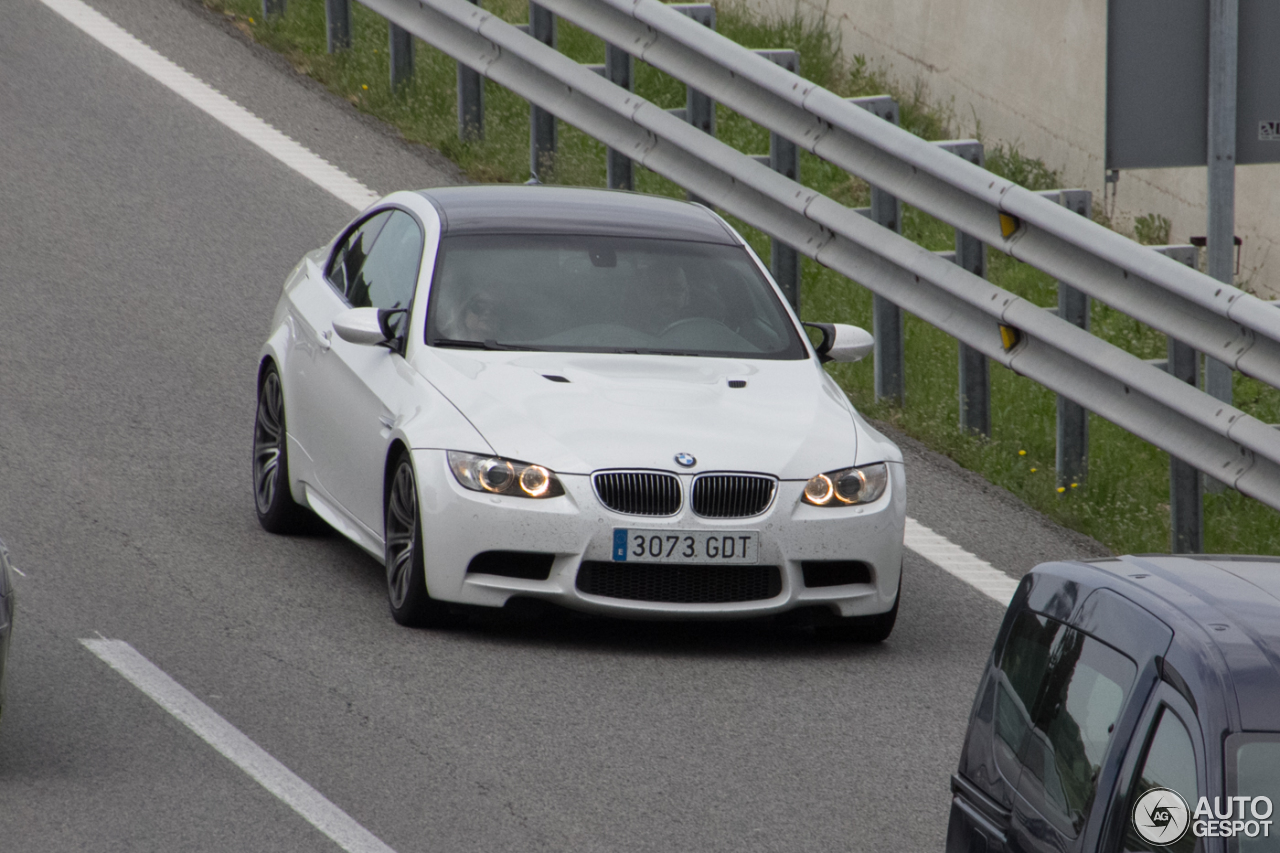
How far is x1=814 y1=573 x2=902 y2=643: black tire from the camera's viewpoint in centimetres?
876

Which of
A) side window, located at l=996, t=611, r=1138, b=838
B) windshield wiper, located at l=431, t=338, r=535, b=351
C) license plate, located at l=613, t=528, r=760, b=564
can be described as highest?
side window, located at l=996, t=611, r=1138, b=838

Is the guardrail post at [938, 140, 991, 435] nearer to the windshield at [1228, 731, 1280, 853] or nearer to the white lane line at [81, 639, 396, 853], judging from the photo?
the white lane line at [81, 639, 396, 853]

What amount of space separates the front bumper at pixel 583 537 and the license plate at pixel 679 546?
0.08 ft

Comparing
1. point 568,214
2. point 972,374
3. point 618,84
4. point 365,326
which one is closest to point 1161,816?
point 365,326

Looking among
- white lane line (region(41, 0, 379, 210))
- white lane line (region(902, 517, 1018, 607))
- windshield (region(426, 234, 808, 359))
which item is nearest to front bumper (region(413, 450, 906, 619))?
windshield (region(426, 234, 808, 359))

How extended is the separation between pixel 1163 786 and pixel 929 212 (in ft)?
24.1

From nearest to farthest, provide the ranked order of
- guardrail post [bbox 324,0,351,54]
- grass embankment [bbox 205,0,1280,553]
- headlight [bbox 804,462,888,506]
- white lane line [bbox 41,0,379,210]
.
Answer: headlight [bbox 804,462,888,506], grass embankment [bbox 205,0,1280,553], white lane line [bbox 41,0,379,210], guardrail post [bbox 324,0,351,54]

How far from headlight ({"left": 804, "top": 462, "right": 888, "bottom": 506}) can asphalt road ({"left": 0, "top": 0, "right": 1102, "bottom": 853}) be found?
570 millimetres

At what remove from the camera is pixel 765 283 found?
9789mm

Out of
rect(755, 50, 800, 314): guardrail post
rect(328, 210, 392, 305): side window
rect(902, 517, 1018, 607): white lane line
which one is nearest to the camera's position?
rect(902, 517, 1018, 607): white lane line

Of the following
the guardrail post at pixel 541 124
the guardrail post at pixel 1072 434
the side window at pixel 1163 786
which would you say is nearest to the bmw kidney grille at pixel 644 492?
the guardrail post at pixel 1072 434

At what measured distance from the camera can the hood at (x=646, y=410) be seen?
8453mm

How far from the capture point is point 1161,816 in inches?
160

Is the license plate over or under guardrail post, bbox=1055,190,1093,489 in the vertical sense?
over
